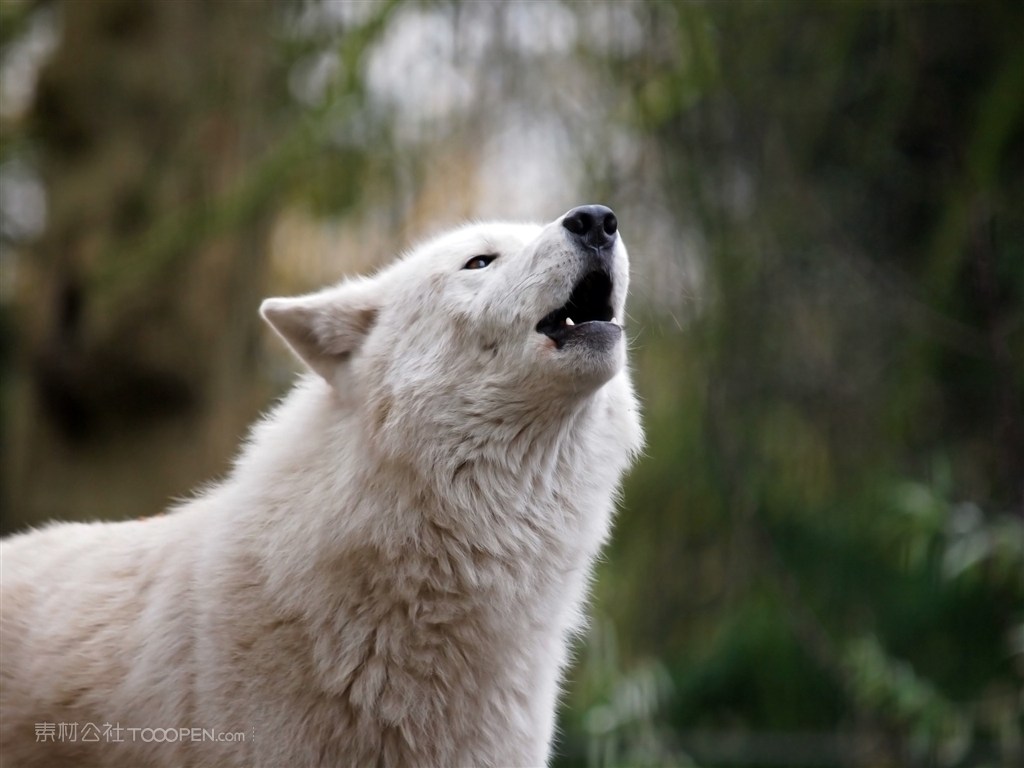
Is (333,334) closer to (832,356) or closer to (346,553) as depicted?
(346,553)

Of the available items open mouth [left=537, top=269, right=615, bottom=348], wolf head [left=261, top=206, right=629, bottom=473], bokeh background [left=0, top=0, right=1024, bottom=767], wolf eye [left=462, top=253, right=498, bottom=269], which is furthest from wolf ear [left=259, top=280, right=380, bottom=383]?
bokeh background [left=0, top=0, right=1024, bottom=767]

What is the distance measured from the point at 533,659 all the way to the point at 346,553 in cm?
65

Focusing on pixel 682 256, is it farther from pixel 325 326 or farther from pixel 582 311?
pixel 325 326

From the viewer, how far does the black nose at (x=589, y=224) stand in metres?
3.38

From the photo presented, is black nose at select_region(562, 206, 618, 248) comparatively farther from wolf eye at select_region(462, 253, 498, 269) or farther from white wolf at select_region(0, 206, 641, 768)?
wolf eye at select_region(462, 253, 498, 269)

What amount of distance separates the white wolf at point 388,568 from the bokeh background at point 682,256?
2813 mm

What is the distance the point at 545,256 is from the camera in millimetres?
3375

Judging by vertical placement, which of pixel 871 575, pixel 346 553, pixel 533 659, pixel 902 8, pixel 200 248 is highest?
pixel 902 8

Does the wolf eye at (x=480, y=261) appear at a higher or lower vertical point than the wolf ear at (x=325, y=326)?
higher

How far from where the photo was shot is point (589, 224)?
133 inches

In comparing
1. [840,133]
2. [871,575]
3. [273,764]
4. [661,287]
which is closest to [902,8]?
[840,133]

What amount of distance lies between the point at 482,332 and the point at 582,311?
340mm

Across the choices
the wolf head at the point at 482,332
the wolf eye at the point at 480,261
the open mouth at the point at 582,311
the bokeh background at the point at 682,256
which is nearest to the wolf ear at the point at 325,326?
the wolf head at the point at 482,332

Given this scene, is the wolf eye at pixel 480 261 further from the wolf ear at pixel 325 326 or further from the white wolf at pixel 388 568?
the wolf ear at pixel 325 326
